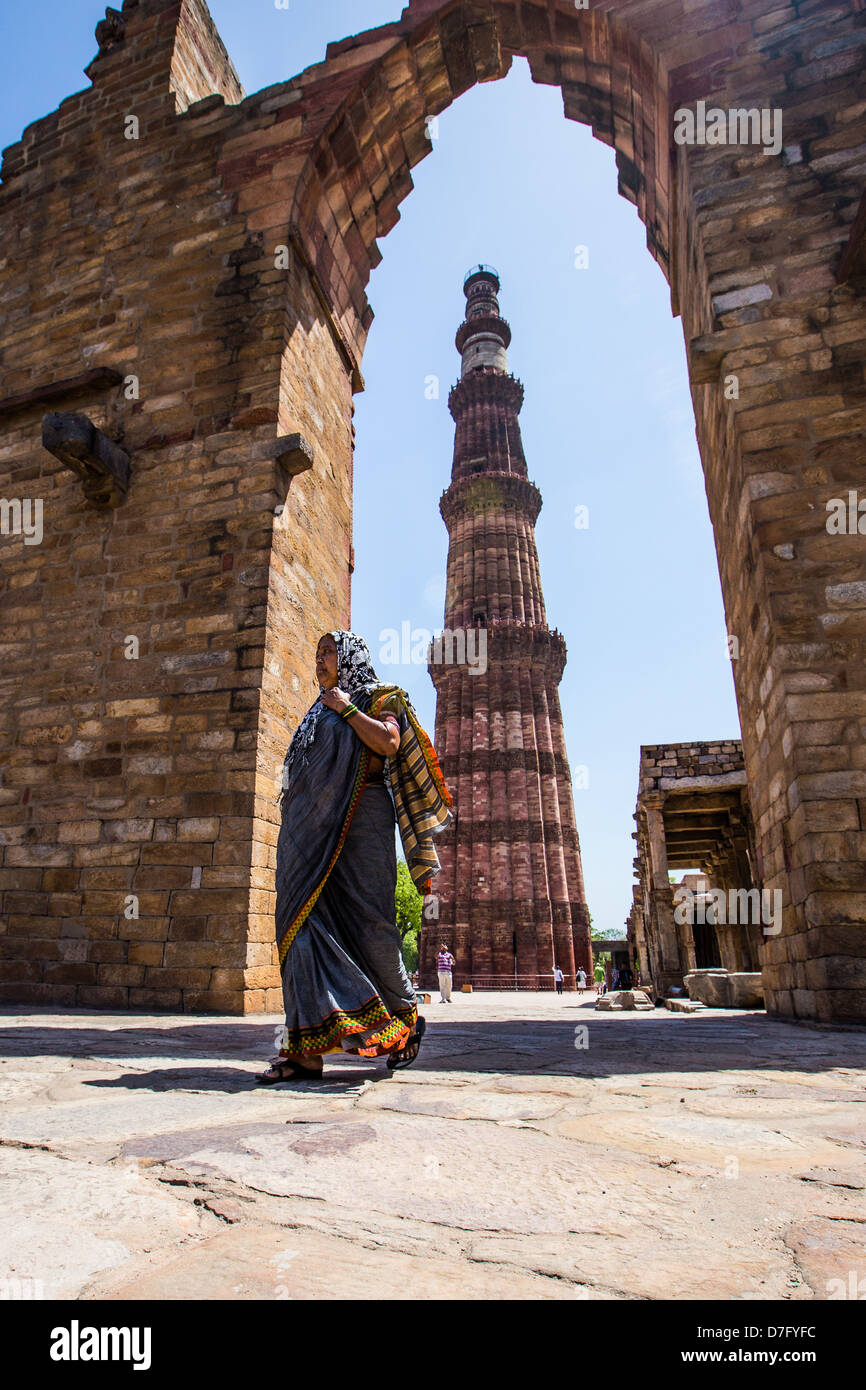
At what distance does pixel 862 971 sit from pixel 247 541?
445 centimetres

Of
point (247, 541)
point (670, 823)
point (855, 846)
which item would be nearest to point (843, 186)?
point (855, 846)

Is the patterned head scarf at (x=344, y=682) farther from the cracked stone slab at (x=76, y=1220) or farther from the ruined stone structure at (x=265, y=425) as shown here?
the ruined stone structure at (x=265, y=425)

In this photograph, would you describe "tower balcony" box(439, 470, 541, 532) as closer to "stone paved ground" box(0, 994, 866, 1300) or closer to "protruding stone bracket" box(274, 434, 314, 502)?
"protruding stone bracket" box(274, 434, 314, 502)

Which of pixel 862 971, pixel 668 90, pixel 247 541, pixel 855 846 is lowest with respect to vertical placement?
pixel 862 971

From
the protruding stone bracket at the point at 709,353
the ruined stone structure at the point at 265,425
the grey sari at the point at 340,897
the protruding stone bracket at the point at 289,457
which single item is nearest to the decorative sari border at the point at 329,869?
the grey sari at the point at 340,897

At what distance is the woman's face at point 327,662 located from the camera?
9.59 feet

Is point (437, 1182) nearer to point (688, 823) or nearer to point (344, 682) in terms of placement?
point (344, 682)

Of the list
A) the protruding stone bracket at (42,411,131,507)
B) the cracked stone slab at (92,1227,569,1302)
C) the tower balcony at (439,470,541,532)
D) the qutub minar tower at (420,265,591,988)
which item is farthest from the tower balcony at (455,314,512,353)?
the cracked stone slab at (92,1227,569,1302)

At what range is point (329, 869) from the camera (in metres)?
2.59

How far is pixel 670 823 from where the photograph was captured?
14.4 metres

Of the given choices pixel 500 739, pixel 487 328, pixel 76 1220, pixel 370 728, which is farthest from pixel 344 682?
pixel 487 328

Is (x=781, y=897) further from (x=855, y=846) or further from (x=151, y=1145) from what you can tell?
(x=151, y=1145)

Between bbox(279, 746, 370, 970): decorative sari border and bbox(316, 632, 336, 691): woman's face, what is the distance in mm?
335

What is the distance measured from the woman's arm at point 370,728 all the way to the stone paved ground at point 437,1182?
106 cm
